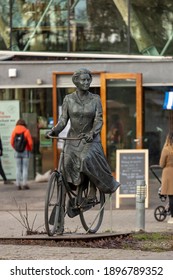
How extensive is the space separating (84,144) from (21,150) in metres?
9.84

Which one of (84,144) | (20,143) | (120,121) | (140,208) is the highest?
(120,121)

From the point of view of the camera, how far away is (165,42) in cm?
2381

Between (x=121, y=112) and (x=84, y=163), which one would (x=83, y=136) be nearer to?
(x=84, y=163)

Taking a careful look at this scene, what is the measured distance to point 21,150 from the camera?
69.7ft

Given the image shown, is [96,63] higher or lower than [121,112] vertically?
higher

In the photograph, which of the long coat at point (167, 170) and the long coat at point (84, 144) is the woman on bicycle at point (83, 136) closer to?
the long coat at point (84, 144)

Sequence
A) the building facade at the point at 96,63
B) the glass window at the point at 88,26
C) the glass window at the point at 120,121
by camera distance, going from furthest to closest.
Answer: the glass window at the point at 88,26 < the glass window at the point at 120,121 < the building facade at the point at 96,63

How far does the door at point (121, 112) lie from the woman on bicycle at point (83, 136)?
35.5 ft

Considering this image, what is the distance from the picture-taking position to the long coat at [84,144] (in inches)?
453

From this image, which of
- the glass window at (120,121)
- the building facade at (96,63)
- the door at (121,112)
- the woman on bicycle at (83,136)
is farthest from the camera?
the glass window at (120,121)

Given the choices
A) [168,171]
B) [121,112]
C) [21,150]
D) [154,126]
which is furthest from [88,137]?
[154,126]

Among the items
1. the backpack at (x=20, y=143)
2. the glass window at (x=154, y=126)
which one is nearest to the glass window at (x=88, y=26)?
the glass window at (x=154, y=126)

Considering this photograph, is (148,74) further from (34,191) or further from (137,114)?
(34,191)

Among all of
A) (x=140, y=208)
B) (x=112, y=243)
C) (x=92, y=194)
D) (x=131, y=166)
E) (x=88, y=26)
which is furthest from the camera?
(x=88, y=26)
